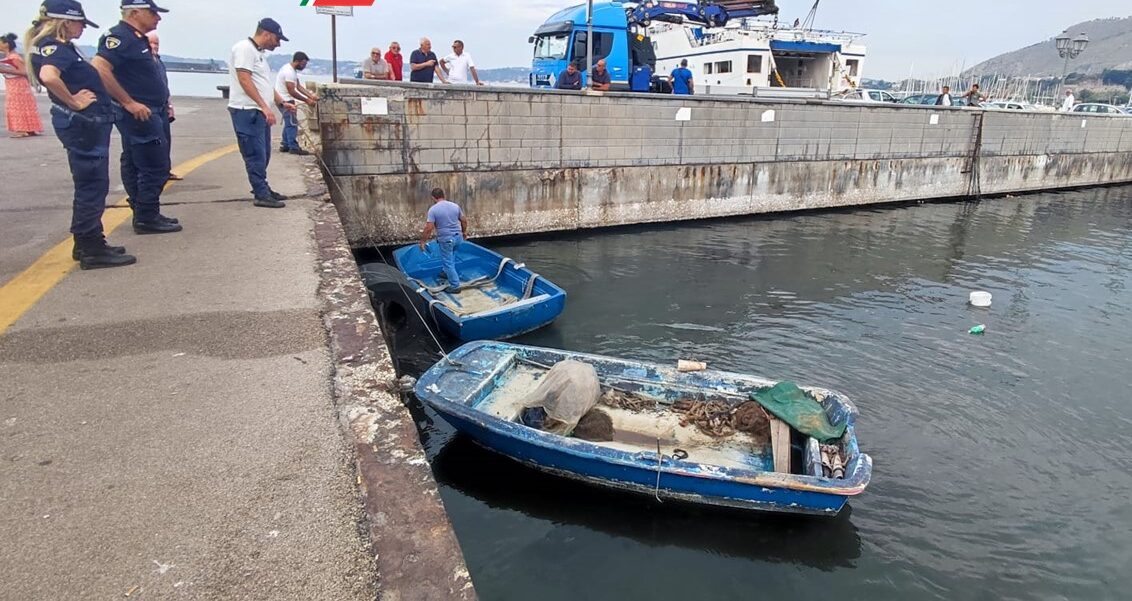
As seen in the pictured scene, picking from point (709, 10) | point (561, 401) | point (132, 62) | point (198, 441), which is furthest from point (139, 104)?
point (709, 10)

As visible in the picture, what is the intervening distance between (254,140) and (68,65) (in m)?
2.49

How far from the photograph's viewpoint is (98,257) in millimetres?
5082

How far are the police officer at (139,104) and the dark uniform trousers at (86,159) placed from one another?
1.54ft

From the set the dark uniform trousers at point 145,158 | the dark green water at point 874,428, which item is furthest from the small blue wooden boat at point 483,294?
the dark uniform trousers at point 145,158

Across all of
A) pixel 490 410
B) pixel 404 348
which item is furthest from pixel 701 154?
pixel 490 410

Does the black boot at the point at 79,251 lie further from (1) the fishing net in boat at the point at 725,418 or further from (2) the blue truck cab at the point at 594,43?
(2) the blue truck cab at the point at 594,43

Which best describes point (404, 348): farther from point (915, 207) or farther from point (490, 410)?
point (915, 207)

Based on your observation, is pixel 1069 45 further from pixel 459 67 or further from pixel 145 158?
pixel 145 158

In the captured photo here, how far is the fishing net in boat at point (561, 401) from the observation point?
17.0ft

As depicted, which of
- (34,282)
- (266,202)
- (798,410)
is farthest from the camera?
(266,202)

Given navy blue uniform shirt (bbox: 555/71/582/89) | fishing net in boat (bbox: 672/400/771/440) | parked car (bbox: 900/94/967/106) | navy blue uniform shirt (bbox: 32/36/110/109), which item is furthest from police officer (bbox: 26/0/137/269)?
parked car (bbox: 900/94/967/106)

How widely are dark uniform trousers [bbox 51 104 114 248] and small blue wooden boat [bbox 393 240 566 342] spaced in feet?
11.8

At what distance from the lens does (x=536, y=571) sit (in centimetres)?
437

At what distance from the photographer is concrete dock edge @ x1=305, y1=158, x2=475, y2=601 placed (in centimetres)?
230
